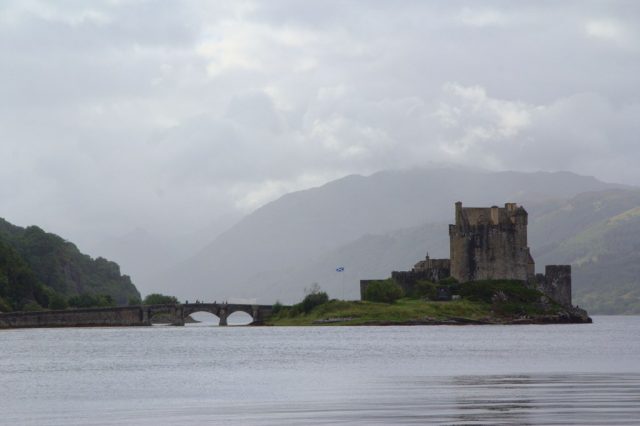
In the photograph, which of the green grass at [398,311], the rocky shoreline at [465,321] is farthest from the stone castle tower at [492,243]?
the green grass at [398,311]

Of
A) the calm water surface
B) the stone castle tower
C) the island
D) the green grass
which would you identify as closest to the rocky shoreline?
the island

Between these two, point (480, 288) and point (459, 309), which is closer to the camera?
point (459, 309)

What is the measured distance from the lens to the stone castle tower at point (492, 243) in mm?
194375

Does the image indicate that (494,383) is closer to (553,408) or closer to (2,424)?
(553,408)

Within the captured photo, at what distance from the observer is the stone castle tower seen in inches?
7653

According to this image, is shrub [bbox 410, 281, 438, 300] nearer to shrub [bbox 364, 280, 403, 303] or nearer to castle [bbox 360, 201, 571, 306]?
shrub [bbox 364, 280, 403, 303]

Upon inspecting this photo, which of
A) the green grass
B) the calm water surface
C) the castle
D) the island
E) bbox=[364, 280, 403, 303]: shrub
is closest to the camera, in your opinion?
the calm water surface

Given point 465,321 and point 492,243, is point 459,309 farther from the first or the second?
point 492,243

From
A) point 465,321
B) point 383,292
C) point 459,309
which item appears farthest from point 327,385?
point 383,292

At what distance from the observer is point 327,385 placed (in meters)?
63.7

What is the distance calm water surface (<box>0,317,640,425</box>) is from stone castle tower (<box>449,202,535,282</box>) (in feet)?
265

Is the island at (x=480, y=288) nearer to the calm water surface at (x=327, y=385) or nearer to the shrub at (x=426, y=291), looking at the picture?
the shrub at (x=426, y=291)

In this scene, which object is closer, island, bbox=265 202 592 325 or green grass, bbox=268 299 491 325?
green grass, bbox=268 299 491 325

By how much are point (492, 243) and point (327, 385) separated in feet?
439
